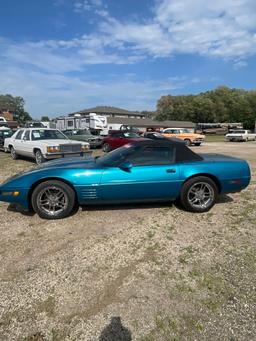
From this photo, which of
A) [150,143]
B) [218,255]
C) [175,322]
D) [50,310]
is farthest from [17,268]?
[150,143]

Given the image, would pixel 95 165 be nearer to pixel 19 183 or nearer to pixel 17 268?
pixel 19 183

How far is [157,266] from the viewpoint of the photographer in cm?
312

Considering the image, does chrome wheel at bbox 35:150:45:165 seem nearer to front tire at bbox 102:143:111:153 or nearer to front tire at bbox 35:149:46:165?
front tire at bbox 35:149:46:165

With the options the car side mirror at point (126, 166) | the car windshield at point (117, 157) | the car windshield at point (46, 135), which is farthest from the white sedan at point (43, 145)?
the car side mirror at point (126, 166)

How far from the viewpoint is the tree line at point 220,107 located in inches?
2461

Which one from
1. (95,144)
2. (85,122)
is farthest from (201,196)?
(85,122)

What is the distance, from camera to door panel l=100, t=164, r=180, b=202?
442 cm

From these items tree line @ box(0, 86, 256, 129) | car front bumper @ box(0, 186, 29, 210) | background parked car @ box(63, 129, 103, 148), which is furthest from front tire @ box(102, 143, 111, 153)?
tree line @ box(0, 86, 256, 129)

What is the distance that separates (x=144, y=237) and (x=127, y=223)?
53 centimetres

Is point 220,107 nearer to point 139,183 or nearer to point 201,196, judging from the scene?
point 201,196

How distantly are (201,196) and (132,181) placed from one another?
138cm

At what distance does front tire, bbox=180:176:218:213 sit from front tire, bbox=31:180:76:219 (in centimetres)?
199

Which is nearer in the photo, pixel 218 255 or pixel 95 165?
pixel 218 255

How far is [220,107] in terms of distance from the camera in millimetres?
68875
